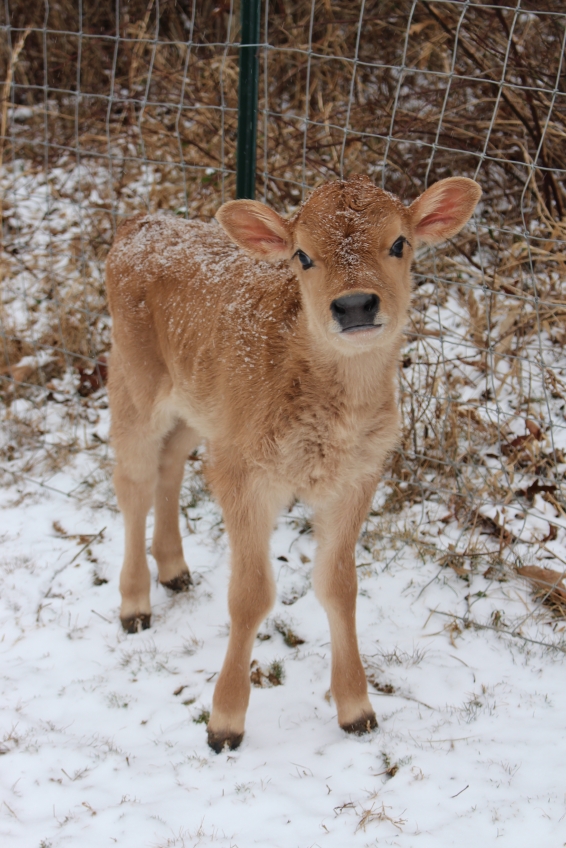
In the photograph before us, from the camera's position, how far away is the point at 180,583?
4199 millimetres

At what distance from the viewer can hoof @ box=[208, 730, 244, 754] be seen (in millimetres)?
3131

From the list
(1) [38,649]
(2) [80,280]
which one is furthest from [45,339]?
(1) [38,649]

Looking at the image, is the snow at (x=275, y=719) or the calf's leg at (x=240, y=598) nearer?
the snow at (x=275, y=719)

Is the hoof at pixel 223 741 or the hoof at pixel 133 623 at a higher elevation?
the hoof at pixel 223 741

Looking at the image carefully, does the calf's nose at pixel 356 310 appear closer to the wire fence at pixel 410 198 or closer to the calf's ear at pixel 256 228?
the calf's ear at pixel 256 228

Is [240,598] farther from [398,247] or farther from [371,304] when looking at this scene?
[398,247]

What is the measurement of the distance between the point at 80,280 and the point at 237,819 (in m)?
4.89

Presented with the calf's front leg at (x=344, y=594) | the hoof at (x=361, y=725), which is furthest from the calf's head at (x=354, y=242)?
the hoof at (x=361, y=725)

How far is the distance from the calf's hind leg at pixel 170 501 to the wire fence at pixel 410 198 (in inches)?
42.1

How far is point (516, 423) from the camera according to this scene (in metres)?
4.89

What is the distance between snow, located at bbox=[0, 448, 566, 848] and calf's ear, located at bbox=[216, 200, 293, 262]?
6.29ft

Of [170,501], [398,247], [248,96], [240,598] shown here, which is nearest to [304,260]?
[398,247]

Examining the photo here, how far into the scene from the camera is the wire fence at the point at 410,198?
14.3ft

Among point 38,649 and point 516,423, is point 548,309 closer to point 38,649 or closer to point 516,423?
point 516,423
